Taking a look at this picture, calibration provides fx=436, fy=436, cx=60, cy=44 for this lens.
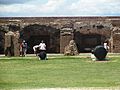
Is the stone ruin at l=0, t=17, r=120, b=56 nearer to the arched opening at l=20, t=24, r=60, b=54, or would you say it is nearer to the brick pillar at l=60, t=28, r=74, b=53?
the arched opening at l=20, t=24, r=60, b=54

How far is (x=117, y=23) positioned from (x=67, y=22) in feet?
15.8

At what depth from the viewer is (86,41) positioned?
43000 millimetres

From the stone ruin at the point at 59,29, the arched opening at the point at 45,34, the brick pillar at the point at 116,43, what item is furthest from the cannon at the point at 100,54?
the arched opening at the point at 45,34

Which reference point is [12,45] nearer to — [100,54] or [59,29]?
[59,29]

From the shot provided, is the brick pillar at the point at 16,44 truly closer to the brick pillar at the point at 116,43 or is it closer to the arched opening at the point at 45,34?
the arched opening at the point at 45,34

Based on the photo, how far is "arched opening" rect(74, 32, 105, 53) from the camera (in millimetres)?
42688

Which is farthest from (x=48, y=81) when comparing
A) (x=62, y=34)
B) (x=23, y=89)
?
(x=62, y=34)

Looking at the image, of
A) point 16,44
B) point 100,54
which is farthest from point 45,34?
point 100,54

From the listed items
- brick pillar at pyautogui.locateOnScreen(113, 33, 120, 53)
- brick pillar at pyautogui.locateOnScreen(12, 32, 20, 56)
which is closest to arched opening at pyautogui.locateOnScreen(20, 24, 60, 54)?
brick pillar at pyautogui.locateOnScreen(12, 32, 20, 56)

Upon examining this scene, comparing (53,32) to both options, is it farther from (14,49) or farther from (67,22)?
(14,49)

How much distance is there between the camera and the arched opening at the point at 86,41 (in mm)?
42688

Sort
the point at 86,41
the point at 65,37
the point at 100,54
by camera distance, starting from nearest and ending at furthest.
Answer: the point at 100,54 < the point at 65,37 < the point at 86,41

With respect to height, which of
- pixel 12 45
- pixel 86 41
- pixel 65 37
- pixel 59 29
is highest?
pixel 59 29

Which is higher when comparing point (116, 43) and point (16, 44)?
point (16, 44)
